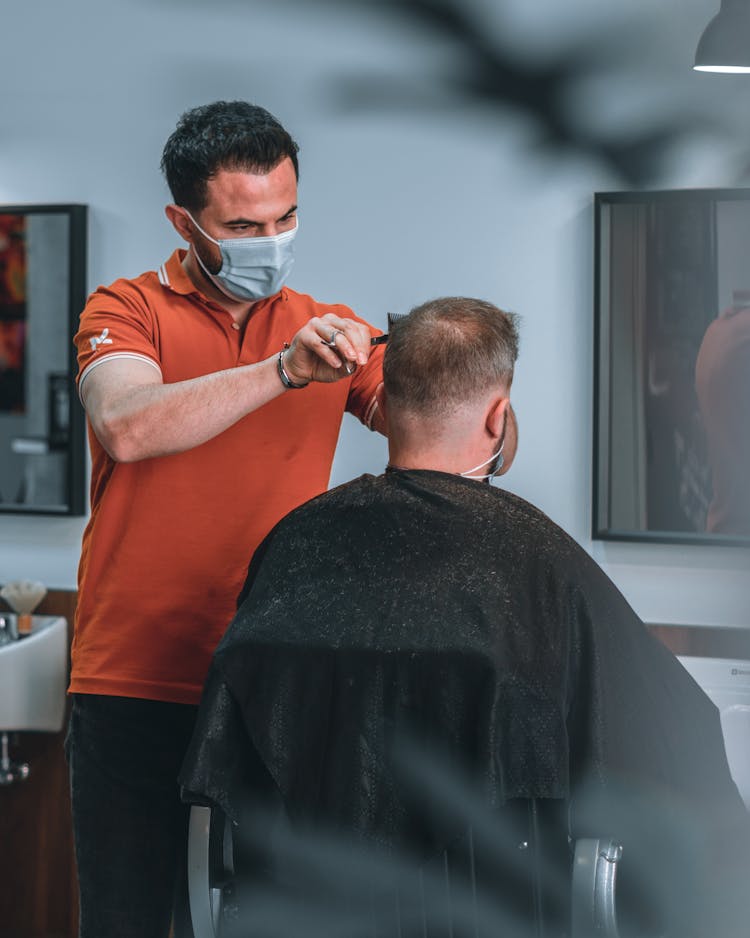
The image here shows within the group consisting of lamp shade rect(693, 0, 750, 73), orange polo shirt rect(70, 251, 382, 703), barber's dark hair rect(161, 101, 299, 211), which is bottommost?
orange polo shirt rect(70, 251, 382, 703)

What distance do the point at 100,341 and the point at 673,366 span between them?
1263 millimetres

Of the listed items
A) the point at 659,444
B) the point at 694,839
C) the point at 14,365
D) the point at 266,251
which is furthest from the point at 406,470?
the point at 14,365

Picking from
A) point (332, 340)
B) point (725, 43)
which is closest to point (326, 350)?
point (332, 340)

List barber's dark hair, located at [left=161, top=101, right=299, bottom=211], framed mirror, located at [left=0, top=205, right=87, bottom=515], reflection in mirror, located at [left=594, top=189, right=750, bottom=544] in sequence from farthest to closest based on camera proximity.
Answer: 1. framed mirror, located at [left=0, top=205, right=87, bottom=515]
2. reflection in mirror, located at [left=594, top=189, right=750, bottom=544]
3. barber's dark hair, located at [left=161, top=101, right=299, bottom=211]

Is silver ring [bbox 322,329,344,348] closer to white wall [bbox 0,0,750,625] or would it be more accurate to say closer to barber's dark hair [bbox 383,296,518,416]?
barber's dark hair [bbox 383,296,518,416]

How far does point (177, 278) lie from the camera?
174cm

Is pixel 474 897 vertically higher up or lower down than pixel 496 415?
lower down

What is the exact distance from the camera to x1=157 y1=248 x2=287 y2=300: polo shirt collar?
172 centimetres

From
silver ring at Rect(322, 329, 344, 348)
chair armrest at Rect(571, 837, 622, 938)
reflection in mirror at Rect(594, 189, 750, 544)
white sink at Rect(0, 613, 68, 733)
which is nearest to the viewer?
chair armrest at Rect(571, 837, 622, 938)

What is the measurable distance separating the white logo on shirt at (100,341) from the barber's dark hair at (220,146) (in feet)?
0.76

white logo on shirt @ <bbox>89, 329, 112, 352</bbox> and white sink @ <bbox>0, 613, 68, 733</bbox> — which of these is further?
white sink @ <bbox>0, 613, 68, 733</bbox>

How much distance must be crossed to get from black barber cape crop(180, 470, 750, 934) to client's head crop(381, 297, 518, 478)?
0.20 feet

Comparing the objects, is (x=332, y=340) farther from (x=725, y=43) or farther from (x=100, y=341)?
(x=725, y=43)

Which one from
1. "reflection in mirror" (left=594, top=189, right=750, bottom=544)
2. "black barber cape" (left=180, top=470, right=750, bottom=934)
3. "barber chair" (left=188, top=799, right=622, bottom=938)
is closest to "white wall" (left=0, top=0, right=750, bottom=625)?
"reflection in mirror" (left=594, top=189, right=750, bottom=544)
